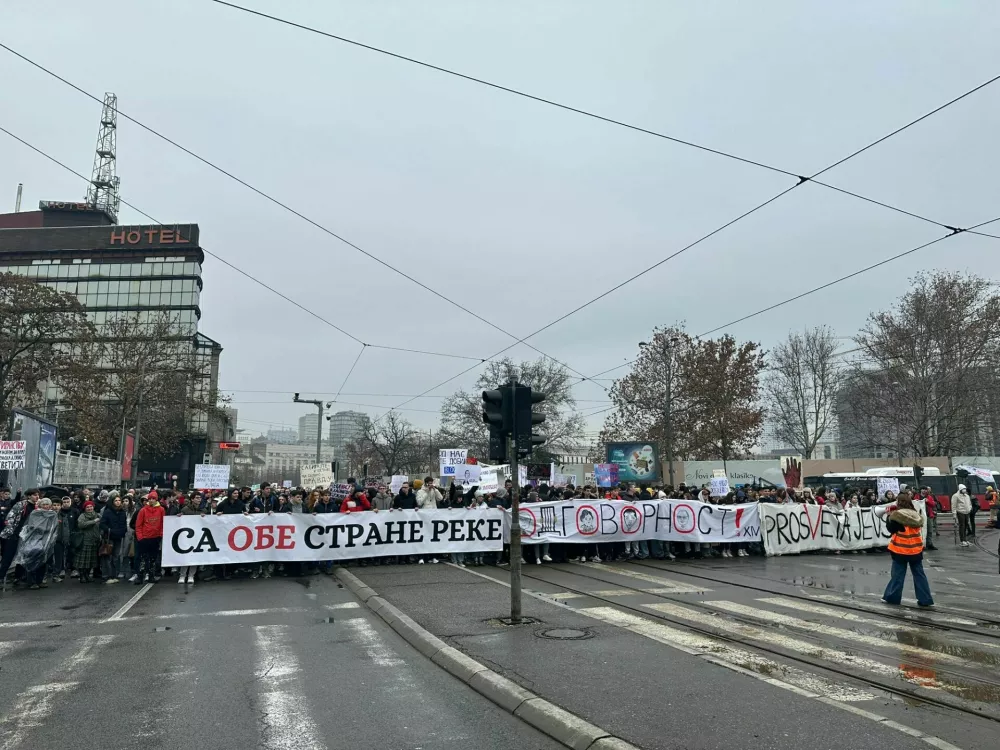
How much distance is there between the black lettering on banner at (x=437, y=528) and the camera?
1553 cm

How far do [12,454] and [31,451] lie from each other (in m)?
1.51

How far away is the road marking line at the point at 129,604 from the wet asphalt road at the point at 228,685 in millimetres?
101

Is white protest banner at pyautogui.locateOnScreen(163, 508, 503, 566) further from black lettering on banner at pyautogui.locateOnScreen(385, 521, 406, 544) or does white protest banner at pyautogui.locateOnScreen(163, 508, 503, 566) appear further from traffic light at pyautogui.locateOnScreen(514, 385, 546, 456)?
traffic light at pyautogui.locateOnScreen(514, 385, 546, 456)

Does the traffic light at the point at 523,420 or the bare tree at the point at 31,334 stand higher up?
the bare tree at the point at 31,334

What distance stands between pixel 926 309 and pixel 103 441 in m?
47.5

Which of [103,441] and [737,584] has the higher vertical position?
[103,441]

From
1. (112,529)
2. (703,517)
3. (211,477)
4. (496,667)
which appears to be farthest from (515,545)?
(211,477)

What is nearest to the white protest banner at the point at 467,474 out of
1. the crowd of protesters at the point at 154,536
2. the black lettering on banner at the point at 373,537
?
the crowd of protesters at the point at 154,536

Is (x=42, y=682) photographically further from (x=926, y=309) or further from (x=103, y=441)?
(x=926, y=309)

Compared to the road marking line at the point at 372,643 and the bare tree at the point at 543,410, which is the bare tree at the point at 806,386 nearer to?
the bare tree at the point at 543,410

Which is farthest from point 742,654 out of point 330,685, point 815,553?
point 815,553

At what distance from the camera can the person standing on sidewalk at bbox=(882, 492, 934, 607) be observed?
10547mm

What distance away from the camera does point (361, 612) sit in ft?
33.9

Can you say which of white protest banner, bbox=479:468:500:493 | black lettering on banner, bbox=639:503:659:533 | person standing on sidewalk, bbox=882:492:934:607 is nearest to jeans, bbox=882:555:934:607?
person standing on sidewalk, bbox=882:492:934:607
